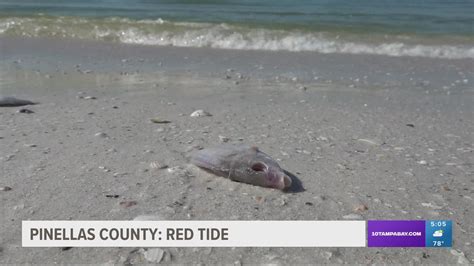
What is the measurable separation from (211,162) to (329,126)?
5.25 feet

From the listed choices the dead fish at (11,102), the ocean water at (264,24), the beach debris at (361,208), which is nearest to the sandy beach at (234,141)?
the beach debris at (361,208)

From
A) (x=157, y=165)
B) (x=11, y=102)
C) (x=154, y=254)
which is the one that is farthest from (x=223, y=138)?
(x=11, y=102)

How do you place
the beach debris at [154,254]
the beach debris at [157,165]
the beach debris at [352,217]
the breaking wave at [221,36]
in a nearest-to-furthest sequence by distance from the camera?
the beach debris at [154,254] < the beach debris at [352,217] < the beach debris at [157,165] < the breaking wave at [221,36]

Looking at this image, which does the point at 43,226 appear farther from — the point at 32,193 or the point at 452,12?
the point at 452,12

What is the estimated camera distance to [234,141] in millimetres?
3676

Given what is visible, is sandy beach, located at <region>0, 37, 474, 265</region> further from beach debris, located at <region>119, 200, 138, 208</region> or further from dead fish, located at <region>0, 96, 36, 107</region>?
dead fish, located at <region>0, 96, 36, 107</region>

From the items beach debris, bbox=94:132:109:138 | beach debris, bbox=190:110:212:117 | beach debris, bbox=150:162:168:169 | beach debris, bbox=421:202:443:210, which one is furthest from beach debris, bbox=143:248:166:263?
beach debris, bbox=190:110:212:117

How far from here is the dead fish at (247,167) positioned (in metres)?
2.63

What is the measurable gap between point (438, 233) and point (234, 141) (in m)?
1.67

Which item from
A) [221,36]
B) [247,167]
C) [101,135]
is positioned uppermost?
[247,167]

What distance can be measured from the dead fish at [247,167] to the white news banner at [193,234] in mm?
324

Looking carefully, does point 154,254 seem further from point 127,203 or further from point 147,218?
point 127,203

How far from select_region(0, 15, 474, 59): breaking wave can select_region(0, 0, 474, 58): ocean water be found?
0.02 meters

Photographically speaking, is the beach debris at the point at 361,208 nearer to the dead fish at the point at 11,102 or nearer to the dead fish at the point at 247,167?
the dead fish at the point at 247,167
